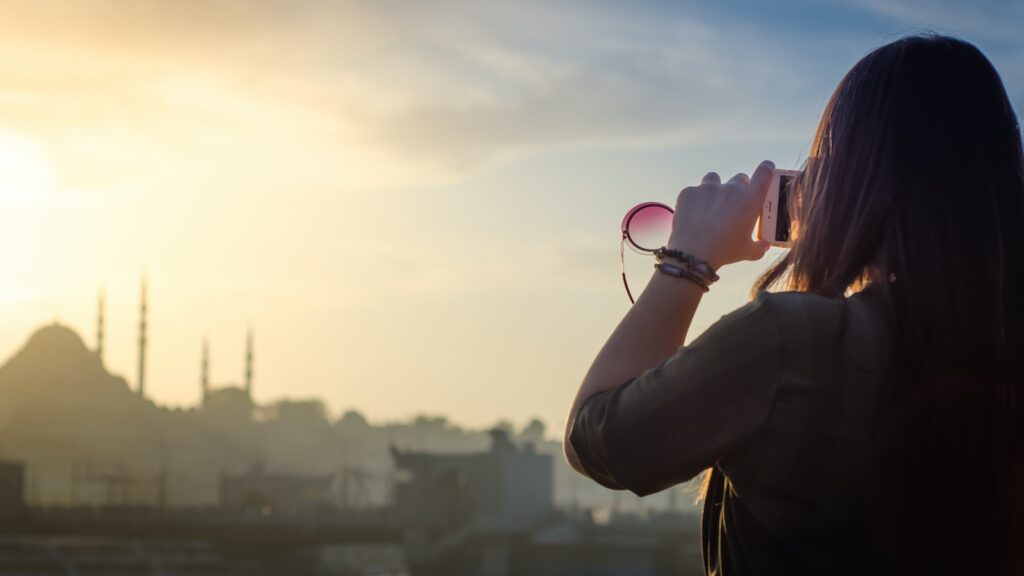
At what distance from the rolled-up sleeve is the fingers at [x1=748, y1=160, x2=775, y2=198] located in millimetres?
314

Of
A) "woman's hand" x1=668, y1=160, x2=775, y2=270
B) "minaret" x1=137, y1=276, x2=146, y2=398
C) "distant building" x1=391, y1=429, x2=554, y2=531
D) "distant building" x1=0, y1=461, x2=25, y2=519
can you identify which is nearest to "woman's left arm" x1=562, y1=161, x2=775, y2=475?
"woman's hand" x1=668, y1=160, x2=775, y2=270

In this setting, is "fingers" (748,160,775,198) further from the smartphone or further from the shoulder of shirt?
the shoulder of shirt

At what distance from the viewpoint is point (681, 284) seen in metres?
1.69

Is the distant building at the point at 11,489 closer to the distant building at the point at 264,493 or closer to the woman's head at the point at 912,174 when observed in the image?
the distant building at the point at 264,493

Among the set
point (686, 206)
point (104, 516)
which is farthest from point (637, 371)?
point (104, 516)

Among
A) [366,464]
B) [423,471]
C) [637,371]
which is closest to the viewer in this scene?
[637,371]

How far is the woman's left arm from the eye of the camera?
164 centimetres

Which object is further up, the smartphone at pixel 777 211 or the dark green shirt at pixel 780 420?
the smartphone at pixel 777 211

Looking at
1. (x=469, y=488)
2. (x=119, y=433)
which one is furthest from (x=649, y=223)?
(x=119, y=433)

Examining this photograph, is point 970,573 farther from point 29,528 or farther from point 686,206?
point 29,528

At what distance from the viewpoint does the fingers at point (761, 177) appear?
178 cm

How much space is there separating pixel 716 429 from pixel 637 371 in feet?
0.56

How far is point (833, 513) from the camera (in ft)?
4.91

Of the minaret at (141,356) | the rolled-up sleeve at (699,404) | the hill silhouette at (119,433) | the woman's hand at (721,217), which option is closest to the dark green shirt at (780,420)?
the rolled-up sleeve at (699,404)
